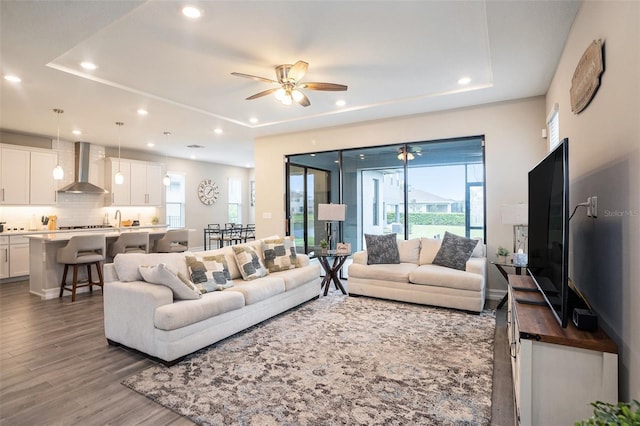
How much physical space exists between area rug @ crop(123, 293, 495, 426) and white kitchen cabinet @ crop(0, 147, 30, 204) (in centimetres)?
577

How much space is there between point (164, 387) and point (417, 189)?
4.52m

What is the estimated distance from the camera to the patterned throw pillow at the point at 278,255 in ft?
14.4

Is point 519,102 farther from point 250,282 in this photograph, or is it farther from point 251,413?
point 251,413

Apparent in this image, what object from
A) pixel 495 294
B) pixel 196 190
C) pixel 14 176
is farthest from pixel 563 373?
pixel 196 190

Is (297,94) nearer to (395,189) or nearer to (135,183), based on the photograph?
(395,189)

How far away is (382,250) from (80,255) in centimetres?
452

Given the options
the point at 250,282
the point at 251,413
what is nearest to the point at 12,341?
the point at 250,282

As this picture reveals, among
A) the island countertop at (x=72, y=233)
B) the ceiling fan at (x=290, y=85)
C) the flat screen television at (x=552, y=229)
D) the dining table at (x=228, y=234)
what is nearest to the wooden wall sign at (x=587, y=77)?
the flat screen television at (x=552, y=229)

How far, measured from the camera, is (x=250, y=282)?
3.79 m

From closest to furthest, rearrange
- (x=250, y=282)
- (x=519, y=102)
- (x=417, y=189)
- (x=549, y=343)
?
(x=549, y=343)
(x=250, y=282)
(x=519, y=102)
(x=417, y=189)

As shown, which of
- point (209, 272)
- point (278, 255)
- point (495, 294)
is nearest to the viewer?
point (209, 272)

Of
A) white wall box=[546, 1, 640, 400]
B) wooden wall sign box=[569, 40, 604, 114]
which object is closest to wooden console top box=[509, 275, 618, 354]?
white wall box=[546, 1, 640, 400]

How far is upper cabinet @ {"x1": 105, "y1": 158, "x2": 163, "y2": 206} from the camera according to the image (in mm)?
7797

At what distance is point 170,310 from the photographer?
109 inches
